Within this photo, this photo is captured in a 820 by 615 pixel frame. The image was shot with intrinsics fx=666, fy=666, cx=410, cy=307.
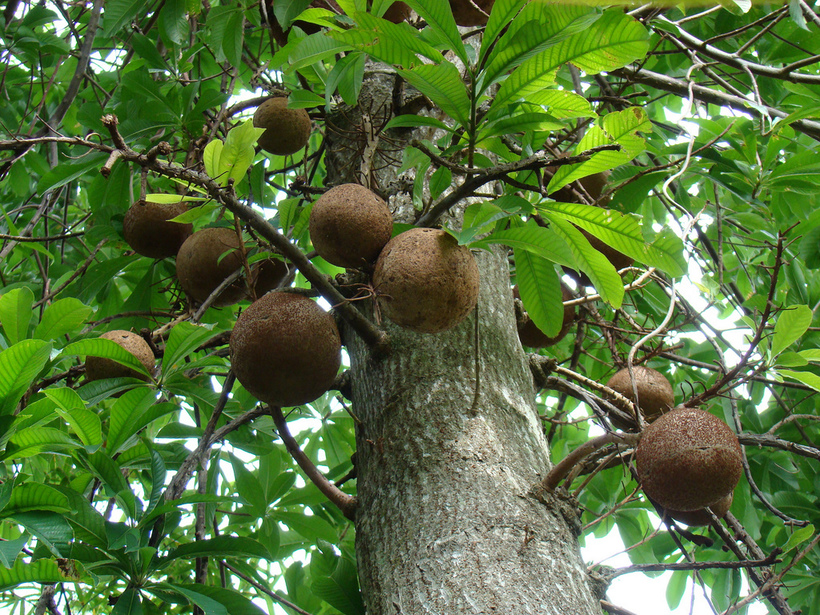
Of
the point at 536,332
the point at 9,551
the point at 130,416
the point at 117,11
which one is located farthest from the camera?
the point at 117,11

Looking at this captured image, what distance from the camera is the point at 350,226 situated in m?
1.11

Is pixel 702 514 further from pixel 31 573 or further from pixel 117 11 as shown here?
pixel 117 11

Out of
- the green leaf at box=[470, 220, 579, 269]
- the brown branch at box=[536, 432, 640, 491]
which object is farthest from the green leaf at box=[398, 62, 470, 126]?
the brown branch at box=[536, 432, 640, 491]

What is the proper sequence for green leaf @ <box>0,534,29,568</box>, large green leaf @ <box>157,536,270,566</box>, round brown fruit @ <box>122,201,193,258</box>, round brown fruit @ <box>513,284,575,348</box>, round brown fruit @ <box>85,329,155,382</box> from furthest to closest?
round brown fruit @ <box>513,284,575,348</box> → round brown fruit @ <box>122,201,193,258</box> → round brown fruit @ <box>85,329,155,382</box> → large green leaf @ <box>157,536,270,566</box> → green leaf @ <box>0,534,29,568</box>

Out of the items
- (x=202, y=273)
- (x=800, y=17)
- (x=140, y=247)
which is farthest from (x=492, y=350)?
(x=800, y=17)

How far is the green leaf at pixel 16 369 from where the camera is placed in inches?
40.8

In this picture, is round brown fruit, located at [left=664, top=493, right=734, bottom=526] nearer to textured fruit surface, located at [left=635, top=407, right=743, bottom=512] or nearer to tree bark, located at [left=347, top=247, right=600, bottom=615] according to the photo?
textured fruit surface, located at [left=635, top=407, right=743, bottom=512]

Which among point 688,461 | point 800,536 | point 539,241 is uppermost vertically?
point 539,241

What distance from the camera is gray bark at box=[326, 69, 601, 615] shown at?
943 millimetres

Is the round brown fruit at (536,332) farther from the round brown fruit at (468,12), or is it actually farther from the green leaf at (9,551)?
the green leaf at (9,551)

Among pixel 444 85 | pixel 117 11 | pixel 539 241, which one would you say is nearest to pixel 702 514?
pixel 539 241

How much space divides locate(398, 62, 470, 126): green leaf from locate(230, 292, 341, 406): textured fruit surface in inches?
15.3

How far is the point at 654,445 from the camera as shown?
1.12 metres

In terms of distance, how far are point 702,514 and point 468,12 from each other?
4.05ft
